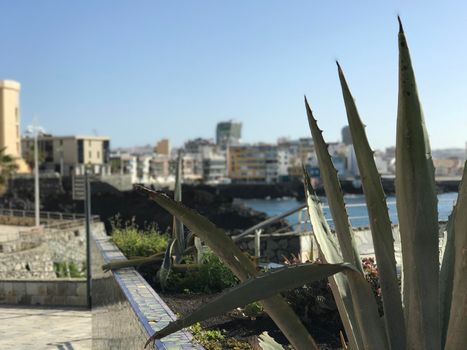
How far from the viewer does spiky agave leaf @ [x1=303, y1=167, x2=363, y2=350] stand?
2.62 metres

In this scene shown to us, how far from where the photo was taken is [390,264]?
99.3 inches

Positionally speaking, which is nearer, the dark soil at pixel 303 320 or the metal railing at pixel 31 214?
the dark soil at pixel 303 320

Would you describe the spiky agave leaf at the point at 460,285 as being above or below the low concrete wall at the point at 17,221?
above

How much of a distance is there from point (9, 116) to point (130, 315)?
261ft

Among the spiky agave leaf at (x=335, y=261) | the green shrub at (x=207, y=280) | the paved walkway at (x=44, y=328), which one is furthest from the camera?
the paved walkway at (x=44, y=328)

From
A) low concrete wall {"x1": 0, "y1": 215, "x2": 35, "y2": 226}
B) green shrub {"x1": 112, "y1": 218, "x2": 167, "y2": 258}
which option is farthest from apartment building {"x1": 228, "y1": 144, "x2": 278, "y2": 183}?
green shrub {"x1": 112, "y1": 218, "x2": 167, "y2": 258}

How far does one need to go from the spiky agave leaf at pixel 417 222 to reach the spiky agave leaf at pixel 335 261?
1.00ft

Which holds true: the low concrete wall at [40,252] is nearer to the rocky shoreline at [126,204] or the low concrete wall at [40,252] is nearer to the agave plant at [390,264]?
the agave plant at [390,264]

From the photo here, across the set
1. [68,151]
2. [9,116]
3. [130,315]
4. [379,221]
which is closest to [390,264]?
[379,221]

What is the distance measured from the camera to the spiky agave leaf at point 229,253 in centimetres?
256

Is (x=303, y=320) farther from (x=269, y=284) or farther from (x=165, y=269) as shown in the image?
(x=269, y=284)

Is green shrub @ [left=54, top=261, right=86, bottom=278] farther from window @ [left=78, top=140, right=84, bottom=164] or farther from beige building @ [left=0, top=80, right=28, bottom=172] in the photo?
window @ [left=78, top=140, right=84, bottom=164]

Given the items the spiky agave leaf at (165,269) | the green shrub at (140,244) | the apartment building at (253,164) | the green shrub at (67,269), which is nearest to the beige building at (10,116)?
the green shrub at (67,269)

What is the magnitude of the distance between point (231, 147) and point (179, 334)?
16416cm
